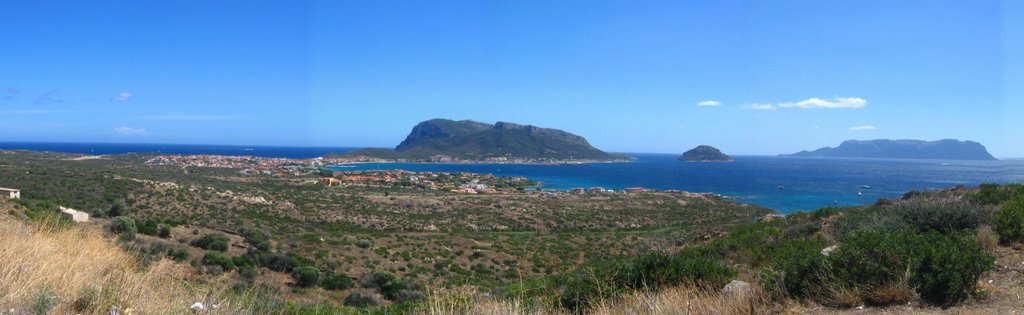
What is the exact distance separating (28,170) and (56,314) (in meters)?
41.4

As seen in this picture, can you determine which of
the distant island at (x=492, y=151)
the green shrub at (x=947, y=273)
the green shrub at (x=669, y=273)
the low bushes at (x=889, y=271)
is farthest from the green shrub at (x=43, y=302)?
the distant island at (x=492, y=151)

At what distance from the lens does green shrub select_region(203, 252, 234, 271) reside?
43.9 ft

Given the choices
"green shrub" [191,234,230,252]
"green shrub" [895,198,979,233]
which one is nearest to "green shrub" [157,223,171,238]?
"green shrub" [191,234,230,252]

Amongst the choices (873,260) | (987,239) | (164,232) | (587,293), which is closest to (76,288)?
(587,293)

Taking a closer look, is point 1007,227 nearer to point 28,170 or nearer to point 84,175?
point 84,175

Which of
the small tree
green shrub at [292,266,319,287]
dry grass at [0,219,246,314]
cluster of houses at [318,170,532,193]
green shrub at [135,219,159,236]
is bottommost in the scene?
cluster of houses at [318,170,532,193]

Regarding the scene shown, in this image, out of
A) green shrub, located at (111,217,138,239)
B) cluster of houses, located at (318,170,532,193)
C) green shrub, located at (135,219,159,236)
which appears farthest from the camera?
cluster of houses, located at (318,170,532,193)

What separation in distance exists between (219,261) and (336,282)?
9.94 ft

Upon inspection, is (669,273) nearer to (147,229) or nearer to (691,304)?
(691,304)

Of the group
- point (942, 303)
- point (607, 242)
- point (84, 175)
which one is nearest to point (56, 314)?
point (942, 303)

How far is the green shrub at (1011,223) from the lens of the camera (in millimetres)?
7301

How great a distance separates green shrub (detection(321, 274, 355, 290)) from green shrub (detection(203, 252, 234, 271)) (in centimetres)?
236

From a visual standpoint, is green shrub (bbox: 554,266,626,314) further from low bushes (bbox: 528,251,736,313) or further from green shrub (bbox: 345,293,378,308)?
green shrub (bbox: 345,293,378,308)

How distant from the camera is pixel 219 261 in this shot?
529 inches
